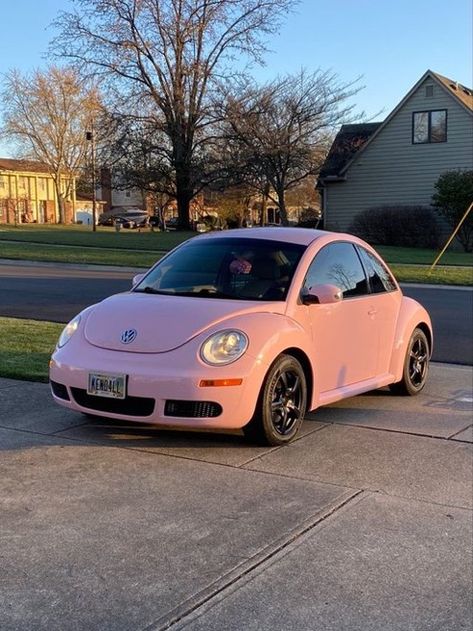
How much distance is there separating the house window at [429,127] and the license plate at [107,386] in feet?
104

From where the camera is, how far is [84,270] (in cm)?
2272

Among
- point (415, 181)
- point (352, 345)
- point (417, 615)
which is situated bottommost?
point (417, 615)

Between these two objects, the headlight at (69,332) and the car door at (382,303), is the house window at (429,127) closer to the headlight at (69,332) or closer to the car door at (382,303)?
the car door at (382,303)

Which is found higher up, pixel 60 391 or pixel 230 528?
pixel 60 391

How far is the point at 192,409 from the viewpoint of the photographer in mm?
5020

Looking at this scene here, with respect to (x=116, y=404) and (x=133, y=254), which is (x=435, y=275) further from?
(x=116, y=404)

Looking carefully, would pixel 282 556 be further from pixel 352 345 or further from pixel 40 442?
pixel 352 345

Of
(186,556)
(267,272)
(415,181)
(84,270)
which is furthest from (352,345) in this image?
(415,181)

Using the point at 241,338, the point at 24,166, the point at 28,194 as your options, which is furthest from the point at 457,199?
the point at 28,194

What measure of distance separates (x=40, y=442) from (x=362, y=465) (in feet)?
7.40

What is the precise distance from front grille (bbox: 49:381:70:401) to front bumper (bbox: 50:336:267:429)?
224 mm

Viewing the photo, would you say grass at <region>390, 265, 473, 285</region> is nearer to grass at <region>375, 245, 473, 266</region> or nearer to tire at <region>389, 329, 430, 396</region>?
grass at <region>375, 245, 473, 266</region>

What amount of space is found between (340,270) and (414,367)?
1.47 metres

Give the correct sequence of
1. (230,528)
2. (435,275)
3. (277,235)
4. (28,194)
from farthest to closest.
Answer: (28,194)
(435,275)
(277,235)
(230,528)
